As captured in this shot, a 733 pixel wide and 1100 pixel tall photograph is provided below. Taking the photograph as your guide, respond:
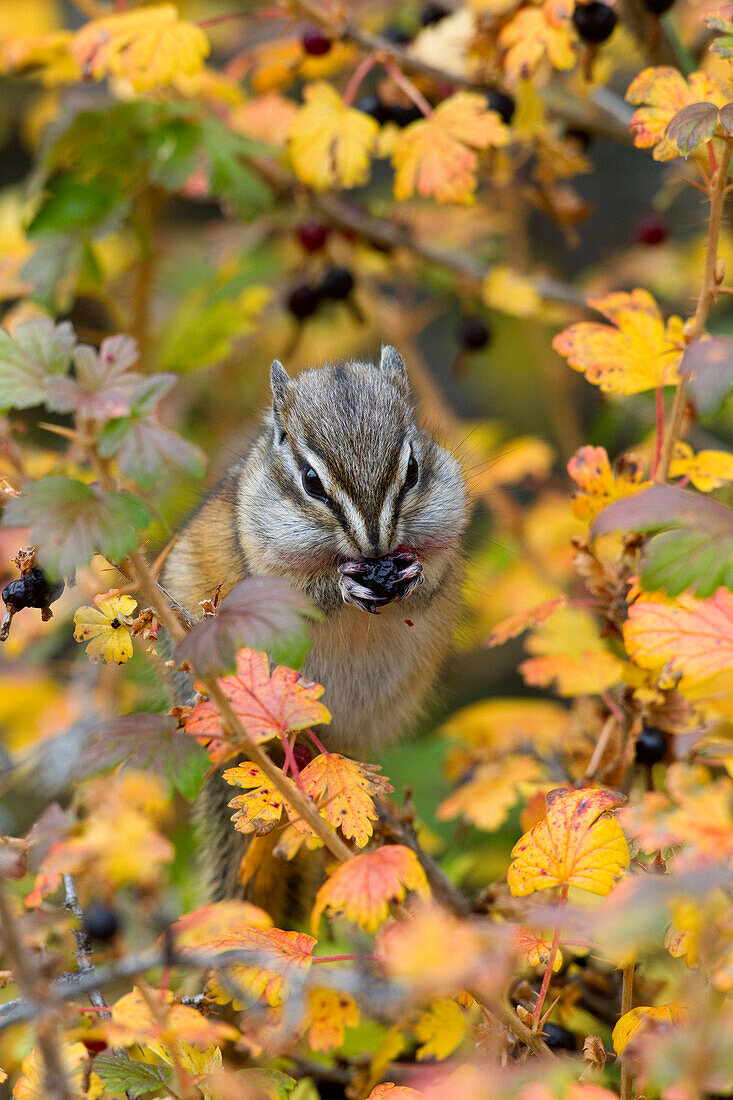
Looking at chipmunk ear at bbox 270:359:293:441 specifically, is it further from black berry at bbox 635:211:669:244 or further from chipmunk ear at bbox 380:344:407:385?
black berry at bbox 635:211:669:244

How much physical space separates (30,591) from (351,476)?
1.91 feet

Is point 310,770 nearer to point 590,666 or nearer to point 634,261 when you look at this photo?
point 590,666

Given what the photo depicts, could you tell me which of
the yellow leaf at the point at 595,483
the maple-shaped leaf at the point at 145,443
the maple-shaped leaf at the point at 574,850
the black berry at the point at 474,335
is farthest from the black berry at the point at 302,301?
the maple-shaped leaf at the point at 574,850

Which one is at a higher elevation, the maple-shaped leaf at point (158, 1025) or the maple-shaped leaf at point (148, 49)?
the maple-shaped leaf at point (148, 49)

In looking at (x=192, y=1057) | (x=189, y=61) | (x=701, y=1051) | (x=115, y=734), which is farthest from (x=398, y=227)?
(x=701, y=1051)

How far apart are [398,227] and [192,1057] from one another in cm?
201

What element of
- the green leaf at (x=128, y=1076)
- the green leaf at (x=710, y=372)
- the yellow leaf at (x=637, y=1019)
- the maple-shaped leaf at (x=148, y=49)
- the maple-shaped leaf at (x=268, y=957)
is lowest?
the yellow leaf at (x=637, y=1019)

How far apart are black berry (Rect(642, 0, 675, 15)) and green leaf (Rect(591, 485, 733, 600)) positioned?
125cm

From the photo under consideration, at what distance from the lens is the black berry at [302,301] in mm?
2453

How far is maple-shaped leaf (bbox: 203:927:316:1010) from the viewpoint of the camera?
1.12 m

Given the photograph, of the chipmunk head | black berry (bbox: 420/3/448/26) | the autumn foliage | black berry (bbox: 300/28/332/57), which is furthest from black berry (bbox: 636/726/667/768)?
black berry (bbox: 420/3/448/26)

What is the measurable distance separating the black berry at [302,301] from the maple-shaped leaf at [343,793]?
1411mm

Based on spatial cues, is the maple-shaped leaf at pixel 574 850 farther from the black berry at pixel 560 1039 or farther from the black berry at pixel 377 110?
the black berry at pixel 377 110

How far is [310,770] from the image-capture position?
1300 millimetres
